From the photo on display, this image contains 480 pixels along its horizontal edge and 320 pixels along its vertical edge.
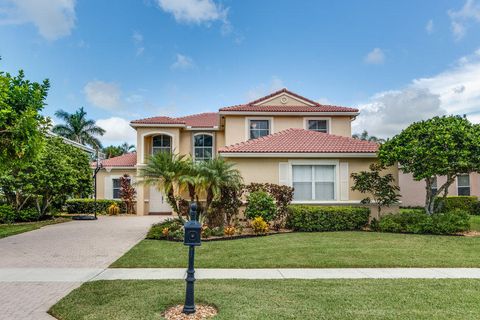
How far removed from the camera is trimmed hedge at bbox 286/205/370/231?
13.6m

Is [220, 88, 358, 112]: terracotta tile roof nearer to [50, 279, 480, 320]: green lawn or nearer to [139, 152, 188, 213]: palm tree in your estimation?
[139, 152, 188, 213]: palm tree

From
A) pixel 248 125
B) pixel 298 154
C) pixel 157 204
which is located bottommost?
pixel 157 204

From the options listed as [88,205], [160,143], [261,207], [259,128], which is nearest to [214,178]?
[261,207]

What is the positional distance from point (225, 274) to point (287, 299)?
7.06 feet

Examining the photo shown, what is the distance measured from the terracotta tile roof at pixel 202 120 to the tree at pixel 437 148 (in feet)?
43.1

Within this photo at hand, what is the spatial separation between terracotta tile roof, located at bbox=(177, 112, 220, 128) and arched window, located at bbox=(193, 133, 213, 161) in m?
0.77

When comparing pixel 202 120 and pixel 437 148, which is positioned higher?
pixel 202 120

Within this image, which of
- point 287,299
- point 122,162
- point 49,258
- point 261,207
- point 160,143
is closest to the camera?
point 287,299

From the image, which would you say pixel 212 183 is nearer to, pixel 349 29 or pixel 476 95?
pixel 349 29

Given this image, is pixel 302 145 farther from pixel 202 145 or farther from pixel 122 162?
pixel 122 162

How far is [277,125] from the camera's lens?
69.3 ft

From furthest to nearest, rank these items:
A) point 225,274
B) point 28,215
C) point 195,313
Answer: point 28,215, point 225,274, point 195,313

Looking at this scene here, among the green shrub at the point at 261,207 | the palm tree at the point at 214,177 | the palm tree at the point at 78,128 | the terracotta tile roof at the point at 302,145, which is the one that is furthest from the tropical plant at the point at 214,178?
the palm tree at the point at 78,128

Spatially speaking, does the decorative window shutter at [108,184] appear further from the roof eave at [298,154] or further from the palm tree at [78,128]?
the palm tree at [78,128]
